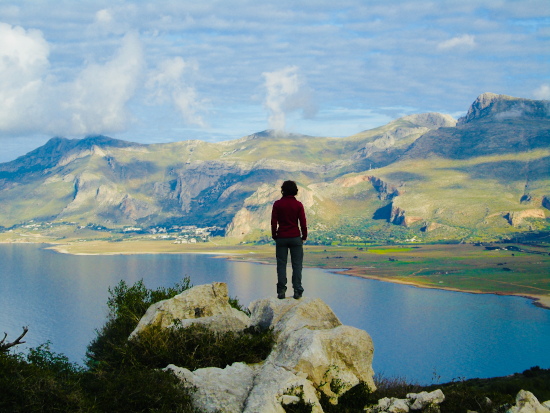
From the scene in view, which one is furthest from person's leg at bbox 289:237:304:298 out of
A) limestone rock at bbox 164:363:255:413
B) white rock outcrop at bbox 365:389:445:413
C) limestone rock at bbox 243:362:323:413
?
white rock outcrop at bbox 365:389:445:413

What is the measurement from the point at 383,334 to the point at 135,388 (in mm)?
60945

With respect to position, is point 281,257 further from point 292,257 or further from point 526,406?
point 526,406

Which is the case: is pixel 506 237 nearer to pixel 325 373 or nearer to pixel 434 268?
pixel 434 268

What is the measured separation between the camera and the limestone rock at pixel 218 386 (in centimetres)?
964

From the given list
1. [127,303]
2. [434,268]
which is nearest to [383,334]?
[127,303]

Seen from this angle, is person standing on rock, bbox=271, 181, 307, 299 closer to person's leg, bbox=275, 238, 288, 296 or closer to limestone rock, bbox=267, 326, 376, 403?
person's leg, bbox=275, 238, 288, 296

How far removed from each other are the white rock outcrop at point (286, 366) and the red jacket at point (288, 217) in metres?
1.75

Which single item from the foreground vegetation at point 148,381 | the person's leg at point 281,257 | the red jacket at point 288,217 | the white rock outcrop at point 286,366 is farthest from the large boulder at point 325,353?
the red jacket at point 288,217

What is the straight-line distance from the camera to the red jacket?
14320 mm

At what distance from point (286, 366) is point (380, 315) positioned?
2778 inches

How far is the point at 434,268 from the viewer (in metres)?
136

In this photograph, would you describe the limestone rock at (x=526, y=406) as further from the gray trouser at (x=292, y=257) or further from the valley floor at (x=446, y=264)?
the valley floor at (x=446, y=264)

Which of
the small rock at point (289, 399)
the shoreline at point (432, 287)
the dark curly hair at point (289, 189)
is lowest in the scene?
the shoreline at point (432, 287)

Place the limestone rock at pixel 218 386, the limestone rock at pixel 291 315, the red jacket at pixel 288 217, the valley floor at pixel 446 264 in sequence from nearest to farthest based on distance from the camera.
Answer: the limestone rock at pixel 218 386 < the limestone rock at pixel 291 315 < the red jacket at pixel 288 217 < the valley floor at pixel 446 264
